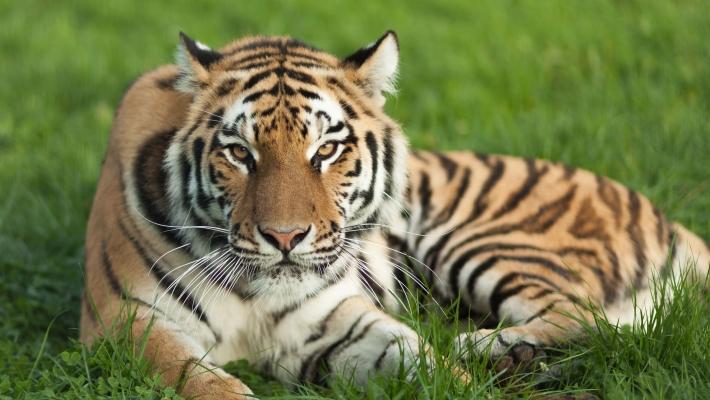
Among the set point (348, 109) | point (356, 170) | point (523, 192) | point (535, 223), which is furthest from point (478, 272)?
point (348, 109)

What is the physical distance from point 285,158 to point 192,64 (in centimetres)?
56

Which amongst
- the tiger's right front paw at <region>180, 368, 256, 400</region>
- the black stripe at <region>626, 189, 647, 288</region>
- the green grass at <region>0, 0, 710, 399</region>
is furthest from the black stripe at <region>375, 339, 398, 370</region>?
the black stripe at <region>626, 189, 647, 288</region>

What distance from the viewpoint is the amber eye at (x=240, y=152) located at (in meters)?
3.60

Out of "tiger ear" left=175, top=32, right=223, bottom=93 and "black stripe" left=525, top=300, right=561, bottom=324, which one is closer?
"tiger ear" left=175, top=32, right=223, bottom=93

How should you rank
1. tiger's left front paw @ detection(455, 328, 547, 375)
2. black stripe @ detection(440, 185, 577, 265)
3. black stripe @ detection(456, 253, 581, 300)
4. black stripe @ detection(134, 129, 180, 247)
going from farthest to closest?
black stripe @ detection(440, 185, 577, 265) < black stripe @ detection(456, 253, 581, 300) < black stripe @ detection(134, 129, 180, 247) < tiger's left front paw @ detection(455, 328, 547, 375)

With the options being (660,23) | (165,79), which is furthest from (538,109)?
(165,79)

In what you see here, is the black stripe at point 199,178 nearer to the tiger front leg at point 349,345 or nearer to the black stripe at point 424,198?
the tiger front leg at point 349,345

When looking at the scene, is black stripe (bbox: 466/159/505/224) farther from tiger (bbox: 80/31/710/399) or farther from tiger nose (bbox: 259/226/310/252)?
tiger nose (bbox: 259/226/310/252)

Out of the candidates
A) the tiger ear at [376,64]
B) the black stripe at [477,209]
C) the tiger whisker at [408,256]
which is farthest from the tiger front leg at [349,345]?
the tiger ear at [376,64]

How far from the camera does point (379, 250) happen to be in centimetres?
433

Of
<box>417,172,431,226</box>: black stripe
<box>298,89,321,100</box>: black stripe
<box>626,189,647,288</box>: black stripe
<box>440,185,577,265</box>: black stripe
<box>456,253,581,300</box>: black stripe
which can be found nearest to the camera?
<box>298,89,321,100</box>: black stripe

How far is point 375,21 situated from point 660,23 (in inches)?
89.1

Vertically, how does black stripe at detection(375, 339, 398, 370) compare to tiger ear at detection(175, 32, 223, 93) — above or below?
below

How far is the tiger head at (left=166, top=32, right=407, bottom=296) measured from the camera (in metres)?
3.48
